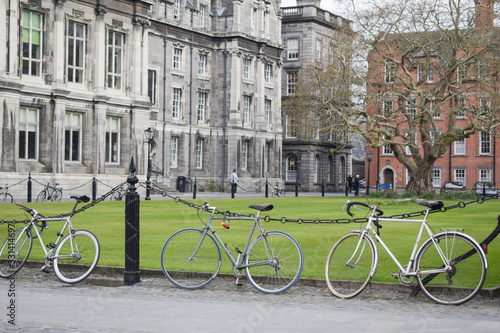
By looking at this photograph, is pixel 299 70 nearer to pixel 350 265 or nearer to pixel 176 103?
pixel 176 103

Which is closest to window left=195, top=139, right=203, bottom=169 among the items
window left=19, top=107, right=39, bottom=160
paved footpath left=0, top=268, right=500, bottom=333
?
window left=19, top=107, right=39, bottom=160

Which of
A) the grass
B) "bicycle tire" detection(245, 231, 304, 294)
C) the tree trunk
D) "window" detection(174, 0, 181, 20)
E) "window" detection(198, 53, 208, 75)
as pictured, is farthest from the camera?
"window" detection(198, 53, 208, 75)

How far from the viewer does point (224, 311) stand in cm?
866

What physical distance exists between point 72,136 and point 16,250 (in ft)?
107

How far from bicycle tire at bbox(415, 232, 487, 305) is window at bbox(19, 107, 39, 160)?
3431 cm

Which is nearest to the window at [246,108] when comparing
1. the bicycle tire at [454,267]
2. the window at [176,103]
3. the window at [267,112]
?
the window at [267,112]

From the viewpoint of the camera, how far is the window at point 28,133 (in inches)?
1597

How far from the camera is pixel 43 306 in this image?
894cm

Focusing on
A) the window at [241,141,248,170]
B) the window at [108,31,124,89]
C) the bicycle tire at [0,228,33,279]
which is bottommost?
the bicycle tire at [0,228,33,279]

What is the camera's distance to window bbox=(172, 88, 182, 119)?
58469 millimetres

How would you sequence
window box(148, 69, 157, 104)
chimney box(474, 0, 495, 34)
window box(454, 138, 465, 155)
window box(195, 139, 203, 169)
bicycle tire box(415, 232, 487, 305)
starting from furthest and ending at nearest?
window box(454, 138, 465, 155), window box(195, 139, 203, 169), window box(148, 69, 157, 104), chimney box(474, 0, 495, 34), bicycle tire box(415, 232, 487, 305)

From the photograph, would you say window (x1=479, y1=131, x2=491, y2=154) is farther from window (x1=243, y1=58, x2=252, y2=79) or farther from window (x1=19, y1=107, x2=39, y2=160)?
window (x1=19, y1=107, x2=39, y2=160)

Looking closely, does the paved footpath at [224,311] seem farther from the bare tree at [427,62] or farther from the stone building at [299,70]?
the stone building at [299,70]

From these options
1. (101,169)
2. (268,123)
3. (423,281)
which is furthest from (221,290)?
(268,123)
